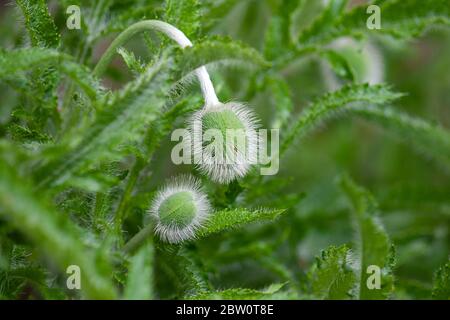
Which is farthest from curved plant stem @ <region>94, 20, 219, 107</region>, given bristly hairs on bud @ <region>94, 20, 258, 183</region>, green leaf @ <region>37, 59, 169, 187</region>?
green leaf @ <region>37, 59, 169, 187</region>

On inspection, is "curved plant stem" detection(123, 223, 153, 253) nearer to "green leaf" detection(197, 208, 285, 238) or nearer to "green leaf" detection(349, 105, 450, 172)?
"green leaf" detection(197, 208, 285, 238)

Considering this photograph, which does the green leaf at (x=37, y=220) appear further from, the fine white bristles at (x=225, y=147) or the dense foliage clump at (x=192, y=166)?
the fine white bristles at (x=225, y=147)

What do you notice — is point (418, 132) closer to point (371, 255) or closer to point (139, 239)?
point (371, 255)

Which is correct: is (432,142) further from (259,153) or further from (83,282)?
(83,282)

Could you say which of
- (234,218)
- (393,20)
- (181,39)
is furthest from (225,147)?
(393,20)
